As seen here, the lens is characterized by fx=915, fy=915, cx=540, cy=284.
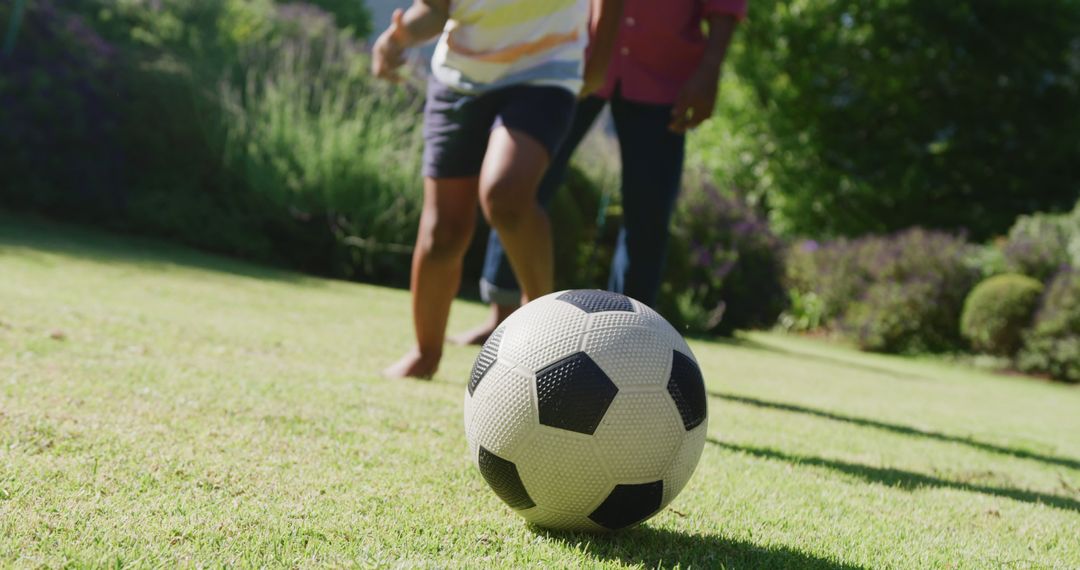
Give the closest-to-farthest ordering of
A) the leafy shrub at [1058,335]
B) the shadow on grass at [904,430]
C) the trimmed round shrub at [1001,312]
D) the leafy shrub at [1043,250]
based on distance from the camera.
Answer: the shadow on grass at [904,430] → the leafy shrub at [1058,335] → the trimmed round shrub at [1001,312] → the leafy shrub at [1043,250]

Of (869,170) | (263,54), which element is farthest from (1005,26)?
(263,54)

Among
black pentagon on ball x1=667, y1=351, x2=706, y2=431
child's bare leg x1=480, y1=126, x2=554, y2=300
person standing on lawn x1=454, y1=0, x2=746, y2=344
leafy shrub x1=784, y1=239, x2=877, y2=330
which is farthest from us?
leafy shrub x1=784, y1=239, x2=877, y2=330

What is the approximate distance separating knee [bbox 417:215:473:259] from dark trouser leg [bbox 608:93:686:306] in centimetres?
95

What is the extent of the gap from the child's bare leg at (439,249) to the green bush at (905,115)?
15628 mm

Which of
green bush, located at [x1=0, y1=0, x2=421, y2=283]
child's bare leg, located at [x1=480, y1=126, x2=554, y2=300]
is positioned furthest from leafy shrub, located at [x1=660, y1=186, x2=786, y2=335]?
child's bare leg, located at [x1=480, y1=126, x2=554, y2=300]

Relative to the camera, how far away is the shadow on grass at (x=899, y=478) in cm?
302


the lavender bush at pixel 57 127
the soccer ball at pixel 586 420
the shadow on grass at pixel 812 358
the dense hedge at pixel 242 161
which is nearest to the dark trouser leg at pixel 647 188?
the soccer ball at pixel 586 420

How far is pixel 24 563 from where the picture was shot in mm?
1547

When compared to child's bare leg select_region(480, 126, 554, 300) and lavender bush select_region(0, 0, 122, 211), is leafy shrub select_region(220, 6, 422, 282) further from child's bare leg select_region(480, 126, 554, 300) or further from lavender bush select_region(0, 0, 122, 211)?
child's bare leg select_region(480, 126, 554, 300)

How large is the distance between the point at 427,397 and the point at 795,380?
3676mm

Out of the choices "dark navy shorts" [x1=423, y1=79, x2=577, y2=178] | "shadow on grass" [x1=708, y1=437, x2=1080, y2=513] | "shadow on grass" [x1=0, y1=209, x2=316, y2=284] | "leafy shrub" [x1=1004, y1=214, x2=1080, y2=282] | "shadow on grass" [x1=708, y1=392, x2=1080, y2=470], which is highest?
"dark navy shorts" [x1=423, y1=79, x2=577, y2=178]

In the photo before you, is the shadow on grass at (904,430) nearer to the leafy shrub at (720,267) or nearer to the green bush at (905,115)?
the leafy shrub at (720,267)

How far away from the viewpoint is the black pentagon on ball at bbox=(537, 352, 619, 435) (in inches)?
76.9

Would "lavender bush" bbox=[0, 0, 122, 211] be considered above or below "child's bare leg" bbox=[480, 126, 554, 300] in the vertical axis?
below
